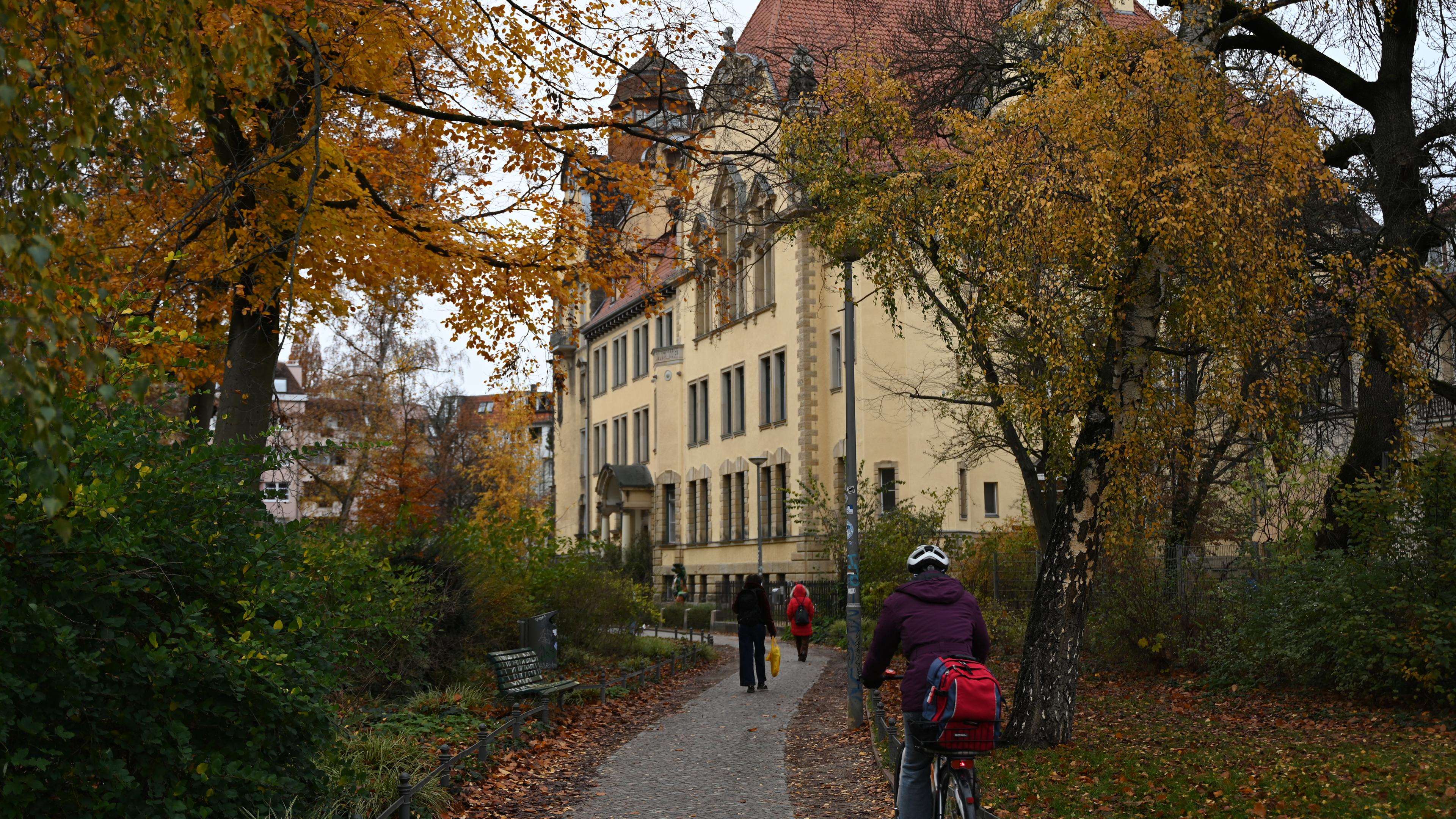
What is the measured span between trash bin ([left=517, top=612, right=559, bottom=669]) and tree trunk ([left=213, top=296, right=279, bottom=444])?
18.3 feet

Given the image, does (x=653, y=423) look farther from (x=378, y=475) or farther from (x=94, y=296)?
(x=94, y=296)

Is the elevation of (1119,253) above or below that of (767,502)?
above

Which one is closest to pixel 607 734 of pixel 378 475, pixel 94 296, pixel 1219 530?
pixel 94 296

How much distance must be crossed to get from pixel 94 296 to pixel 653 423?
4865cm

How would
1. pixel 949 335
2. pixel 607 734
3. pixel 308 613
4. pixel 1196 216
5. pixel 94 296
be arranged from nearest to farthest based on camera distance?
pixel 94 296 → pixel 308 613 → pixel 1196 216 → pixel 607 734 → pixel 949 335

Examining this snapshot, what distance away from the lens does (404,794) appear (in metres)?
8.31

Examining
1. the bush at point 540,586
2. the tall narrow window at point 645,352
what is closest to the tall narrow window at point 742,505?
the tall narrow window at point 645,352

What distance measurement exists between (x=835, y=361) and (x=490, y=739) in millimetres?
31025

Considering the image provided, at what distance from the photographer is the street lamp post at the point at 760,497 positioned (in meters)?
36.7

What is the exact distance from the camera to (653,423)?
55188 millimetres

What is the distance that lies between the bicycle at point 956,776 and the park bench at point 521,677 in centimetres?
849

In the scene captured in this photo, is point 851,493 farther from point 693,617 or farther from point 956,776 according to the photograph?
point 693,617

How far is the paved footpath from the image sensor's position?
10516mm

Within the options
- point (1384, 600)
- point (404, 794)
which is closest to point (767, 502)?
point (1384, 600)
